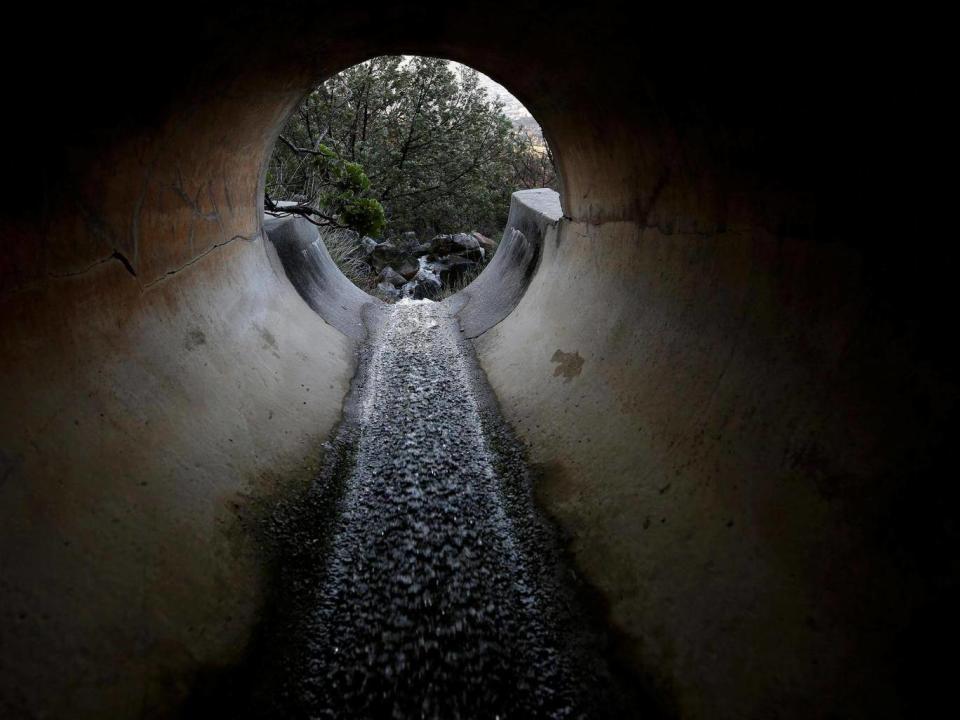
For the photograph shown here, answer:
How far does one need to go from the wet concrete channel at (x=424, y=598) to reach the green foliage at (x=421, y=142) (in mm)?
9132

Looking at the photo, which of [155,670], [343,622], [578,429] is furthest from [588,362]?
[155,670]

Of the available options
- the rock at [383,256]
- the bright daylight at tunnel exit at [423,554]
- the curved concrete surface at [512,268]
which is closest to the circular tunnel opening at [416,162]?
the rock at [383,256]

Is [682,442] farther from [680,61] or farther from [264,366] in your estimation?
[264,366]

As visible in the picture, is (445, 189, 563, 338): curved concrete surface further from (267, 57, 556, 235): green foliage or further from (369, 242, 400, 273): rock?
(267, 57, 556, 235): green foliage

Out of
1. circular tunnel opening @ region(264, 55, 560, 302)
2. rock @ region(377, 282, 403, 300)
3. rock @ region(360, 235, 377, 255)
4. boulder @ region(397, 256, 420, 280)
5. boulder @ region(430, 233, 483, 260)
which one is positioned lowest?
rock @ region(377, 282, 403, 300)

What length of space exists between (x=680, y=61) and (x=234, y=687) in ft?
9.41

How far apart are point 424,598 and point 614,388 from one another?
151 cm

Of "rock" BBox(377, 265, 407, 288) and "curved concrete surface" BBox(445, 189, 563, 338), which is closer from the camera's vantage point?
"curved concrete surface" BBox(445, 189, 563, 338)

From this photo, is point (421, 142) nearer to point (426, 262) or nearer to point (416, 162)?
point (416, 162)

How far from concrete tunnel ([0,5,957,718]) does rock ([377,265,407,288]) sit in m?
6.33

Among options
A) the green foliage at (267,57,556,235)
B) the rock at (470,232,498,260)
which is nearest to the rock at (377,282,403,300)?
the rock at (470,232,498,260)

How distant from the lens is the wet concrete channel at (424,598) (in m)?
1.95

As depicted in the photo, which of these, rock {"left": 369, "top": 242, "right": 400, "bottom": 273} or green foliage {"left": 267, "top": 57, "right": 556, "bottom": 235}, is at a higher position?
green foliage {"left": 267, "top": 57, "right": 556, "bottom": 235}

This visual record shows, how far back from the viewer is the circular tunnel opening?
10.5m
